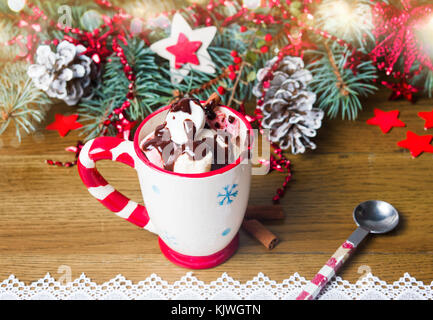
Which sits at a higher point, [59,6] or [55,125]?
[59,6]

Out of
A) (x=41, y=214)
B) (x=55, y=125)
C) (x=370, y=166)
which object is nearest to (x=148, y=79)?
(x=55, y=125)

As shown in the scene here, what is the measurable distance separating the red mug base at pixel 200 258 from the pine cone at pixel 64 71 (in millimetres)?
400

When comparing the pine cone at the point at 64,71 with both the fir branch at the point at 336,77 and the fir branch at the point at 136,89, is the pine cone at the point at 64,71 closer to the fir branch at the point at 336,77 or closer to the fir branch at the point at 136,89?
the fir branch at the point at 136,89

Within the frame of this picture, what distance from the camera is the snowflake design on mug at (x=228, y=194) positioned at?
0.54 metres

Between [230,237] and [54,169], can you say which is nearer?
[230,237]

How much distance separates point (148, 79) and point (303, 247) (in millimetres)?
456

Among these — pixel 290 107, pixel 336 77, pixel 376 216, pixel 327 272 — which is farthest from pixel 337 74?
pixel 327 272

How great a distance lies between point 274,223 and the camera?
704 mm

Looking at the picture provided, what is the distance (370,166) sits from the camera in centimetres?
80

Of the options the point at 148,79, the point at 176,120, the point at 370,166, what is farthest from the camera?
the point at 148,79

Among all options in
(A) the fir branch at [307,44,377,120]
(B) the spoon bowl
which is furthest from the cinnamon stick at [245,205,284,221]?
(A) the fir branch at [307,44,377,120]

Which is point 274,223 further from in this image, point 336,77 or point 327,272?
point 336,77

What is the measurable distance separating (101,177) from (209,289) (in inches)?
8.3

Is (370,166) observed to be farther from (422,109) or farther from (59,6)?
(59,6)
